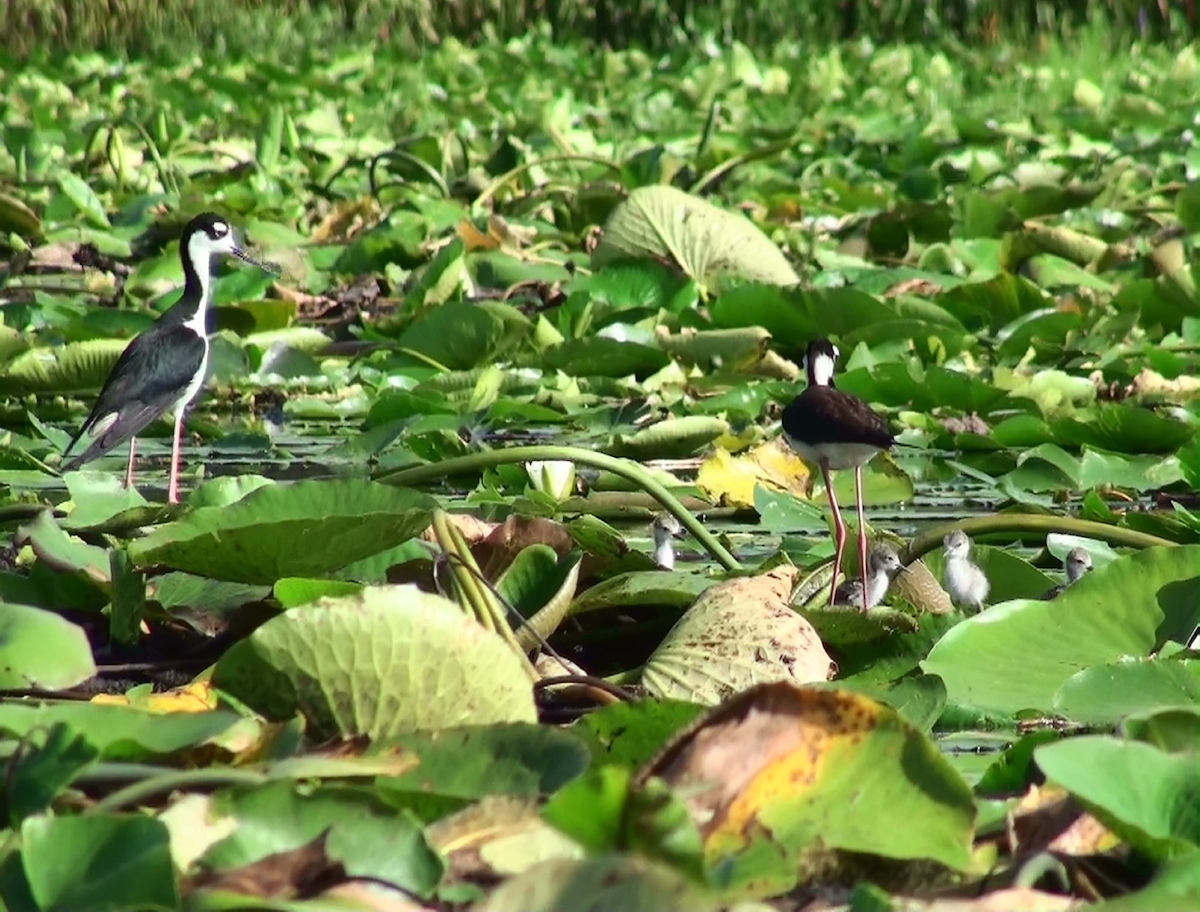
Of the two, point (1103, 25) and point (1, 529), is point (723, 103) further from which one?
point (1, 529)

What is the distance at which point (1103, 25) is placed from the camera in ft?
46.9

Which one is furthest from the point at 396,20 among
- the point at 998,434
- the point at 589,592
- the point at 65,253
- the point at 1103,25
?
the point at 589,592

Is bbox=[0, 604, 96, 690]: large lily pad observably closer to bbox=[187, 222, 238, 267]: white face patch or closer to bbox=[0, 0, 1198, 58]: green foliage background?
bbox=[187, 222, 238, 267]: white face patch

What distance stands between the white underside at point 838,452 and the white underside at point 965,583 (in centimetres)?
60

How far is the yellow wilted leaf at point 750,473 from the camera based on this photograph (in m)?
3.52

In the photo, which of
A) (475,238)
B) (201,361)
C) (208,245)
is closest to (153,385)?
(201,361)

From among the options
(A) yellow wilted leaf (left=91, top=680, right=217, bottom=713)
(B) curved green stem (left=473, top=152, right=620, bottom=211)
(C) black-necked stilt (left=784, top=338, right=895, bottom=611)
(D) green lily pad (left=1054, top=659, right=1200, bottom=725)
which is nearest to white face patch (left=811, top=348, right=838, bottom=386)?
(C) black-necked stilt (left=784, top=338, right=895, bottom=611)

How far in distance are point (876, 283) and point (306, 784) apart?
13.0 feet

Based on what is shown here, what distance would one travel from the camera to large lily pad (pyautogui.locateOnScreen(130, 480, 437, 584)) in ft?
7.06

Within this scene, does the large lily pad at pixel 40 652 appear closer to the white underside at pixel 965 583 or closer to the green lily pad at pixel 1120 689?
the green lily pad at pixel 1120 689

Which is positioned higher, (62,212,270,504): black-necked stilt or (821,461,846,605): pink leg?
(821,461,846,605): pink leg

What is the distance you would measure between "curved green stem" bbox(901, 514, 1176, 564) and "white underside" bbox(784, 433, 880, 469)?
2.02 feet

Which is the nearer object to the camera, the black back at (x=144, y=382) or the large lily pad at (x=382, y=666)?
the large lily pad at (x=382, y=666)

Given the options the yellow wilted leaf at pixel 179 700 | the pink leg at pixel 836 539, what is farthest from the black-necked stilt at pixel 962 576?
the yellow wilted leaf at pixel 179 700
